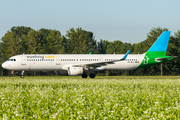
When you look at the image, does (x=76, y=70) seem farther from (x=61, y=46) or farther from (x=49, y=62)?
(x=61, y=46)

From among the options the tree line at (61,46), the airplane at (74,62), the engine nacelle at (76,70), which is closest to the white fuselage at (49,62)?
the airplane at (74,62)

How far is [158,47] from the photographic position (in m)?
43.3

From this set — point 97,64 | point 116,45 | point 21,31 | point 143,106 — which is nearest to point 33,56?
point 97,64

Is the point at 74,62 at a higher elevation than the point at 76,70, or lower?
higher

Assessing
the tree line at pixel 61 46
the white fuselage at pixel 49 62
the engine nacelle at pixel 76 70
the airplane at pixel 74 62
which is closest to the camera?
the engine nacelle at pixel 76 70

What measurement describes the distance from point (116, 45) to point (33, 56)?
8721 centimetres

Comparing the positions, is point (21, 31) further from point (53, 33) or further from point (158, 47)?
point (158, 47)

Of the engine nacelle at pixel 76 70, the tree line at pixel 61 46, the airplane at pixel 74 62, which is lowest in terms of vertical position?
the engine nacelle at pixel 76 70

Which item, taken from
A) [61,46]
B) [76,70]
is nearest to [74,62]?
[76,70]

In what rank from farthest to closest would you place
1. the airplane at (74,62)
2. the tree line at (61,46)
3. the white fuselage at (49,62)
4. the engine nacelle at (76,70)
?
1. the tree line at (61,46)
2. the white fuselage at (49,62)
3. the airplane at (74,62)
4. the engine nacelle at (76,70)

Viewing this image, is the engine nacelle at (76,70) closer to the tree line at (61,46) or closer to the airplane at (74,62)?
the airplane at (74,62)

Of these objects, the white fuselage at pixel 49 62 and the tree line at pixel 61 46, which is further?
the tree line at pixel 61 46

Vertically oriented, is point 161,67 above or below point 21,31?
below

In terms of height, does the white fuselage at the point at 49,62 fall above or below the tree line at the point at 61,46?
below
